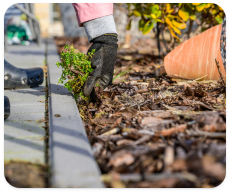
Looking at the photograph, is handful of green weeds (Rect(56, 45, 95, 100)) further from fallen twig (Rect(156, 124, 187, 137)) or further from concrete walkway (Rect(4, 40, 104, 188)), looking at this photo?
fallen twig (Rect(156, 124, 187, 137))

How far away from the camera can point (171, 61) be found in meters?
2.86

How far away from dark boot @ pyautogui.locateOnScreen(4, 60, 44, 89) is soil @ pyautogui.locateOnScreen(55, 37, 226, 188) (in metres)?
0.75

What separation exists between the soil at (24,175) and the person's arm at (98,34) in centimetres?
92

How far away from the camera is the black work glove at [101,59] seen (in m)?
2.10

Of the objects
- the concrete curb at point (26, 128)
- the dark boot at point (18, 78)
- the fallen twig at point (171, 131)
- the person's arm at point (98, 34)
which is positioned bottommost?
the fallen twig at point (171, 131)

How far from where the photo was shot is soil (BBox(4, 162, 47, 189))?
1.13 m

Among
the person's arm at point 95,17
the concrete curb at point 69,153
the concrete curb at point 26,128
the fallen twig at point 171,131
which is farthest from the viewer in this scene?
the person's arm at point 95,17

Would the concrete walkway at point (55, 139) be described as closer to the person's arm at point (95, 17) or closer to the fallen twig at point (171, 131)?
the fallen twig at point (171, 131)

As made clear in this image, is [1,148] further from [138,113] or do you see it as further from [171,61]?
[171,61]

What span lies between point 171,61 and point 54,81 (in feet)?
4.17

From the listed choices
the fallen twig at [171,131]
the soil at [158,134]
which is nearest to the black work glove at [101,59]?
the soil at [158,134]

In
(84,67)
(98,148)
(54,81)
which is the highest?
(84,67)

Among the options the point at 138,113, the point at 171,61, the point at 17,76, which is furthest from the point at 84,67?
the point at 171,61

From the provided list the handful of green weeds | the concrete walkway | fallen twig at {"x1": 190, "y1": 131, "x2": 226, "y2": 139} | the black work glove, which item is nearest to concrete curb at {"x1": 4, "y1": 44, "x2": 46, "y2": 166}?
the concrete walkway
